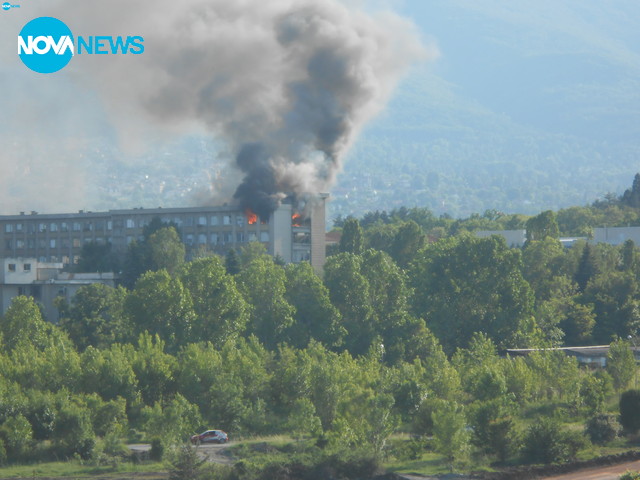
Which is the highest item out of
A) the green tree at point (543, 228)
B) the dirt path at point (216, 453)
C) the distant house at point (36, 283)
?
the green tree at point (543, 228)

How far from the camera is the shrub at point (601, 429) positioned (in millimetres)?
46281

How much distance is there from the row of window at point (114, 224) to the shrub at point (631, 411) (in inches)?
2484

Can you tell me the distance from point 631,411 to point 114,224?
260 feet

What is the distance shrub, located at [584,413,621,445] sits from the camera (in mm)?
46281

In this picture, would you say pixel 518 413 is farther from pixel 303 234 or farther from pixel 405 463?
pixel 303 234

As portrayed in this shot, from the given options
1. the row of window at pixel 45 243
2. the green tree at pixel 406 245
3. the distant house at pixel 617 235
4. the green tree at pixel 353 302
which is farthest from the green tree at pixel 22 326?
the distant house at pixel 617 235

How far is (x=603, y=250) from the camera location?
98125 millimetres

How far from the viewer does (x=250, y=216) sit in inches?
4301

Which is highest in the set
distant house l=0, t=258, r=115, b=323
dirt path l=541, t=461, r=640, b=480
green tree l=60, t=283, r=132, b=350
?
distant house l=0, t=258, r=115, b=323

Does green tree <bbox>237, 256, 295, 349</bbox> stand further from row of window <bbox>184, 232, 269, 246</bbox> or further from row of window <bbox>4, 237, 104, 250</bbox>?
row of window <bbox>4, 237, 104, 250</bbox>

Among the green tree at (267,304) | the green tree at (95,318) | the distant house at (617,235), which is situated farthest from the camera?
the distant house at (617,235)

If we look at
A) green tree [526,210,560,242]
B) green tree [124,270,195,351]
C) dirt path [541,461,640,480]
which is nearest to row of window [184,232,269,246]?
green tree [526,210,560,242]

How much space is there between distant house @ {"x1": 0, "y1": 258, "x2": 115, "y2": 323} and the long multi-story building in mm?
18473

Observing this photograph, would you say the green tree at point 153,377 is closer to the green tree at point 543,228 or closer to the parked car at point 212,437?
the parked car at point 212,437
